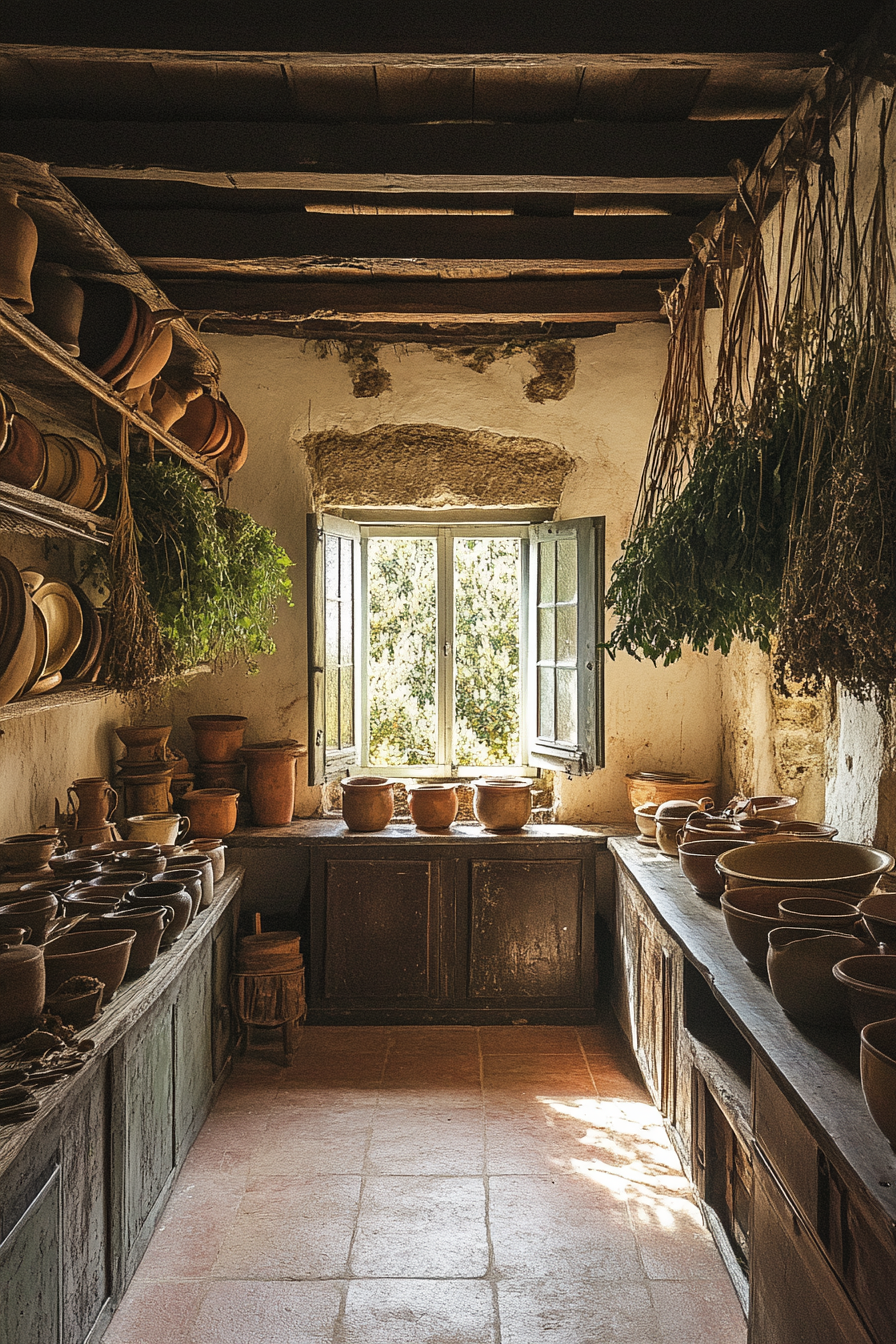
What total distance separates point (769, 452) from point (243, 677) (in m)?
3.21

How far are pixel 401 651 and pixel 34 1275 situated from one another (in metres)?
3.64

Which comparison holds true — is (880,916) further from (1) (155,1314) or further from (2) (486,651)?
(2) (486,651)

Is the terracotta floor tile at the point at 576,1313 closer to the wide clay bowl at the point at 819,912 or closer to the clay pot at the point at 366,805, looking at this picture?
the wide clay bowl at the point at 819,912

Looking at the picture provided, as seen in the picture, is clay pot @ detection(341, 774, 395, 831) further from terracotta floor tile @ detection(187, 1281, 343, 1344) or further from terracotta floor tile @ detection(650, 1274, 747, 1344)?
terracotta floor tile @ detection(650, 1274, 747, 1344)

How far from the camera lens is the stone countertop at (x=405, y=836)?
4.38m

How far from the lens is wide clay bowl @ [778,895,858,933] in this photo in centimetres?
204

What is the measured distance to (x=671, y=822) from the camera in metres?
3.71

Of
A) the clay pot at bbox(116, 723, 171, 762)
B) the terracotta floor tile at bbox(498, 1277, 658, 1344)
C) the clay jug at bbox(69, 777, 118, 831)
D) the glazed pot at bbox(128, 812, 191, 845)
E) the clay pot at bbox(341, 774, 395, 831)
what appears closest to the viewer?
the terracotta floor tile at bbox(498, 1277, 658, 1344)

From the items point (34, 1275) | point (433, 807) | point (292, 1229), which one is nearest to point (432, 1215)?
point (292, 1229)

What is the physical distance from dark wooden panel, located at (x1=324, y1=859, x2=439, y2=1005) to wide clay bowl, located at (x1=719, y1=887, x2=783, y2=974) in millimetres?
2226

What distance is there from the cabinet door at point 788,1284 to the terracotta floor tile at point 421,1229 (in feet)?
2.99

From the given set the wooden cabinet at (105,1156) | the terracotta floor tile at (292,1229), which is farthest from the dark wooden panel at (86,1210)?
the terracotta floor tile at (292,1229)

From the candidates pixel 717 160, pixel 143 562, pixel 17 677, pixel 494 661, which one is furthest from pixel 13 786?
pixel 717 160

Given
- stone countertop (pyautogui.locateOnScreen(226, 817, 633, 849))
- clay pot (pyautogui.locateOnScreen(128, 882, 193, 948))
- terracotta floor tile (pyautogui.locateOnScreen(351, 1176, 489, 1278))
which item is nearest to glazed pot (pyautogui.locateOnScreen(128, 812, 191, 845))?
stone countertop (pyautogui.locateOnScreen(226, 817, 633, 849))
